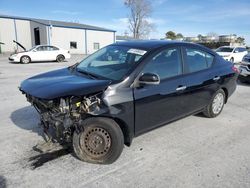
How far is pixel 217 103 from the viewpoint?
510cm

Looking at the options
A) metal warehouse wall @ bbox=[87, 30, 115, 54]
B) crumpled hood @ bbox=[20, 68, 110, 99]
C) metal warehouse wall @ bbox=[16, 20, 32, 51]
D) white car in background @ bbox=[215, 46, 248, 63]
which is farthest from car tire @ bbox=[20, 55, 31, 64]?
metal warehouse wall @ bbox=[16, 20, 32, 51]

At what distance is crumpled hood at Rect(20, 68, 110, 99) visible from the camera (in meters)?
2.87

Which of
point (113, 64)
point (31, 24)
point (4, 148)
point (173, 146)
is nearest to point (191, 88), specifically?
point (173, 146)

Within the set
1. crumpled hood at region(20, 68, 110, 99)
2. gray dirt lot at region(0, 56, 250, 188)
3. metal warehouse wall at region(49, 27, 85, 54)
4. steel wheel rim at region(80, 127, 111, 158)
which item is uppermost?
metal warehouse wall at region(49, 27, 85, 54)

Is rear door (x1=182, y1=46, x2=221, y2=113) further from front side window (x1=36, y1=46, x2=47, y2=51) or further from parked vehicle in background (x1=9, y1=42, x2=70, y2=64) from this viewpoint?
front side window (x1=36, y1=46, x2=47, y2=51)

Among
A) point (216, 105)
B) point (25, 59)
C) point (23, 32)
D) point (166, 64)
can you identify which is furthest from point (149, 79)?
point (23, 32)

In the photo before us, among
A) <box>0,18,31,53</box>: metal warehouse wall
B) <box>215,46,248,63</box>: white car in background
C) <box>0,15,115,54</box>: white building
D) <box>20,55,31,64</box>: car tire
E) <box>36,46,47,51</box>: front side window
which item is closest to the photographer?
<box>20,55,31,64</box>: car tire

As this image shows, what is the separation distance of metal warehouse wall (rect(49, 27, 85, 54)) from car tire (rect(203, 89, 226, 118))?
27566 millimetres

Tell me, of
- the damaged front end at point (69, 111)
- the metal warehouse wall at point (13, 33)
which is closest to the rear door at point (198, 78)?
the damaged front end at point (69, 111)

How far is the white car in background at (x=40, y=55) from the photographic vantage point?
16.8 metres

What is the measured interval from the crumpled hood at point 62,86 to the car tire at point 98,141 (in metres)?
0.42

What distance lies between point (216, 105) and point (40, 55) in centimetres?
1531

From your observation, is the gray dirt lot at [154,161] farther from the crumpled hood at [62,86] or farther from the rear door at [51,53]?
the rear door at [51,53]

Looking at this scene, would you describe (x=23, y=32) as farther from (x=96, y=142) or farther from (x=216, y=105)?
(x=96, y=142)
